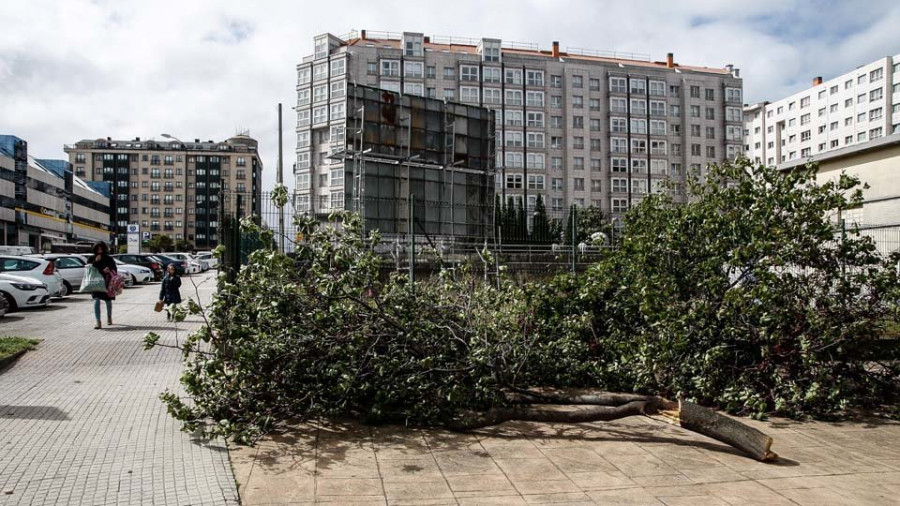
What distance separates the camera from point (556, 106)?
80.9m

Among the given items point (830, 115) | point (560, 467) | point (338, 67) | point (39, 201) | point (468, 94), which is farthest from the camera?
point (830, 115)

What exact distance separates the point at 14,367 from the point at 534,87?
75769mm

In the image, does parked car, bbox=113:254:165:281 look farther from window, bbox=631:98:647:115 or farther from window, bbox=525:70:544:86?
window, bbox=631:98:647:115

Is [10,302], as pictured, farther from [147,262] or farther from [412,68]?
[412,68]

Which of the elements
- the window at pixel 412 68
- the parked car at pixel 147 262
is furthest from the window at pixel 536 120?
the parked car at pixel 147 262

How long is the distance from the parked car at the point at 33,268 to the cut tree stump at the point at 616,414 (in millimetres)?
15868

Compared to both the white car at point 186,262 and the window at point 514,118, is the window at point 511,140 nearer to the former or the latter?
the window at point 514,118

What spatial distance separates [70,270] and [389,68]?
191ft

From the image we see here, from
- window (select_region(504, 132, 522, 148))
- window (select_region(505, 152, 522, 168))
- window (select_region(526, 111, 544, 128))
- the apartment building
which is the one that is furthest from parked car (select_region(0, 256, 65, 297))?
window (select_region(526, 111, 544, 128))

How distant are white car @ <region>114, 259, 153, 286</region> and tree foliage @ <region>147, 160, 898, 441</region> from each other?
23186mm

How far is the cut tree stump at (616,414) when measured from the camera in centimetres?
564

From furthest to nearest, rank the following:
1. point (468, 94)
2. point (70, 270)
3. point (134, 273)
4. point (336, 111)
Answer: point (468, 94) < point (336, 111) < point (134, 273) < point (70, 270)

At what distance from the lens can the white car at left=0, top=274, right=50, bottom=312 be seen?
53.6ft

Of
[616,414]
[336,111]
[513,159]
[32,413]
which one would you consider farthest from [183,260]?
[513,159]
